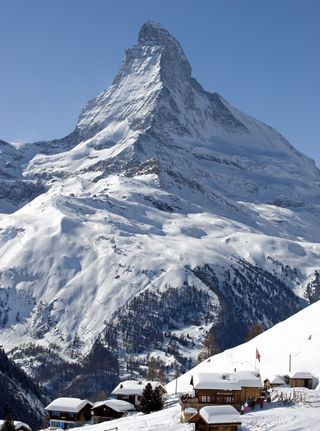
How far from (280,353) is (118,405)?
30.2 m

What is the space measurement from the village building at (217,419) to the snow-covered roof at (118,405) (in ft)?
123

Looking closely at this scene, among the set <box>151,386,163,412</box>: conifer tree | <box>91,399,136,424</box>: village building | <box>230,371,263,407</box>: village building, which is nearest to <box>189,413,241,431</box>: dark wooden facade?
<box>230,371,263,407</box>: village building

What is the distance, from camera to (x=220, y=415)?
85.4 metres

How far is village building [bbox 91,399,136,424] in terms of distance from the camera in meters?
123

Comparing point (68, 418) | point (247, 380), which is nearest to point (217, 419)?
point (247, 380)

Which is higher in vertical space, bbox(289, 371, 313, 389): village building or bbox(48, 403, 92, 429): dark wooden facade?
bbox(289, 371, 313, 389): village building

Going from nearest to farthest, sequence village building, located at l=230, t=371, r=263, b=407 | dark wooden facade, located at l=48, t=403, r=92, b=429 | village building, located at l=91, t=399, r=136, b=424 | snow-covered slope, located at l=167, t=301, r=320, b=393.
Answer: village building, located at l=230, t=371, r=263, b=407
village building, located at l=91, t=399, r=136, b=424
snow-covered slope, located at l=167, t=301, r=320, b=393
dark wooden facade, located at l=48, t=403, r=92, b=429

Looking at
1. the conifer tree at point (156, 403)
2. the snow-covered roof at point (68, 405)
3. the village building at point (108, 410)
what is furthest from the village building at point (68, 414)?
the conifer tree at point (156, 403)

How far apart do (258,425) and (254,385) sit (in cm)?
1822

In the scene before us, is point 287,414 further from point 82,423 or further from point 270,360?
point 82,423

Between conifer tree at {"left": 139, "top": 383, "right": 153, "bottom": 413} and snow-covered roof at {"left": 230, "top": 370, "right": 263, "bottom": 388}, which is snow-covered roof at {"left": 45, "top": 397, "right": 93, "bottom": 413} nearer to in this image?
conifer tree at {"left": 139, "top": 383, "right": 153, "bottom": 413}

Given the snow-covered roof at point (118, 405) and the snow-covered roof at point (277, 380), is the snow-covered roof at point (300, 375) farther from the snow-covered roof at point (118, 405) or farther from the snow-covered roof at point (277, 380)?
the snow-covered roof at point (118, 405)

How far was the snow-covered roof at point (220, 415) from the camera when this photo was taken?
84131 millimetres

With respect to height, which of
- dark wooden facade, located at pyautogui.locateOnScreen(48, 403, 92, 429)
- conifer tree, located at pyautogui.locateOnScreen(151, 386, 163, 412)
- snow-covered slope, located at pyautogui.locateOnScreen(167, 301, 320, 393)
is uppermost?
snow-covered slope, located at pyautogui.locateOnScreen(167, 301, 320, 393)
